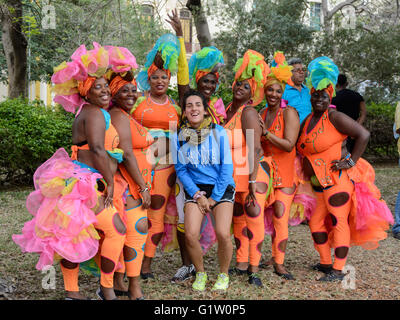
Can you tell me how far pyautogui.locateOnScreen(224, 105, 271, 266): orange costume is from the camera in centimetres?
466

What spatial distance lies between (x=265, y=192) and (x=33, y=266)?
8.96 ft

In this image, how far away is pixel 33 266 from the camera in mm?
5113

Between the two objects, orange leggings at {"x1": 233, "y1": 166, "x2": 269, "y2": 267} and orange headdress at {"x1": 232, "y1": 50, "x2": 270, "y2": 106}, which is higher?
orange headdress at {"x1": 232, "y1": 50, "x2": 270, "y2": 106}

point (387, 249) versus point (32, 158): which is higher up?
point (32, 158)

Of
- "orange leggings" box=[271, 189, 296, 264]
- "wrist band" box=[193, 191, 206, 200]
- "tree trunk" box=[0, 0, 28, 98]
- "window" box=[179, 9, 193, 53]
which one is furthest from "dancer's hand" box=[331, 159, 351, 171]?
"window" box=[179, 9, 193, 53]

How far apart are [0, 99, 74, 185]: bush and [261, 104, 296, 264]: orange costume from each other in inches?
219

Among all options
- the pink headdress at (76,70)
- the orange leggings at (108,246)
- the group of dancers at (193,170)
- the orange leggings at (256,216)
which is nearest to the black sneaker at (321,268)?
the group of dancers at (193,170)

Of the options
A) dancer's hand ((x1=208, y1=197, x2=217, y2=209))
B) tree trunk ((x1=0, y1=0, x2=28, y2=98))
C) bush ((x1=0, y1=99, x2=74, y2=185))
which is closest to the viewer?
dancer's hand ((x1=208, y1=197, x2=217, y2=209))

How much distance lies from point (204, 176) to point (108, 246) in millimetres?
1173

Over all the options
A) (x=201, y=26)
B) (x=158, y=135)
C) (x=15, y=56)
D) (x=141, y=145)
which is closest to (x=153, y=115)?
(x=158, y=135)

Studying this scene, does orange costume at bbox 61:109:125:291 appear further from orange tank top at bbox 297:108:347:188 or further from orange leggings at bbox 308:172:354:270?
orange leggings at bbox 308:172:354:270

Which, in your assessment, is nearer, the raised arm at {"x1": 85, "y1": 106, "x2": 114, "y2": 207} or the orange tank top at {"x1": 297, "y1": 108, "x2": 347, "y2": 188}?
the raised arm at {"x1": 85, "y1": 106, "x2": 114, "y2": 207}
